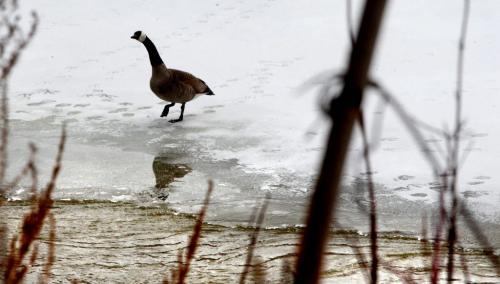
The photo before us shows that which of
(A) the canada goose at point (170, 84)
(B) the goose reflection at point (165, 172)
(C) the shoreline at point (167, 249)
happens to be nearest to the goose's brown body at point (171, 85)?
(A) the canada goose at point (170, 84)

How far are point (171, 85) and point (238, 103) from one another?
1.76 meters

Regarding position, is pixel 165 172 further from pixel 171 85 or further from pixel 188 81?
pixel 188 81

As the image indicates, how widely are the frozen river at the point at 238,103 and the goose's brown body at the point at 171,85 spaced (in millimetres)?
444

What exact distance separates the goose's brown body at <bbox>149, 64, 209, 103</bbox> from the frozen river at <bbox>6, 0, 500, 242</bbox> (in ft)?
1.46

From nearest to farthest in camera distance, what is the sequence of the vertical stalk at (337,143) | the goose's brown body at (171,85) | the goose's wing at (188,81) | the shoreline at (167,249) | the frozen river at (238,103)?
1. the vertical stalk at (337,143)
2. the shoreline at (167,249)
3. the frozen river at (238,103)
4. the goose's brown body at (171,85)
5. the goose's wing at (188,81)

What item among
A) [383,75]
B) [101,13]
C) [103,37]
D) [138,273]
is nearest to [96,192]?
[138,273]

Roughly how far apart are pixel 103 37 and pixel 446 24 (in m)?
7.34

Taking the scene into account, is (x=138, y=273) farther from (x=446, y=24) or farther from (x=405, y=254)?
(x=446, y=24)

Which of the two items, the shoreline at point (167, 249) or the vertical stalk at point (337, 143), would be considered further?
the shoreline at point (167, 249)

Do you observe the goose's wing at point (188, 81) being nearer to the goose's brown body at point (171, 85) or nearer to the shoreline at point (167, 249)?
the goose's brown body at point (171, 85)

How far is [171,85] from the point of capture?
32.6 feet

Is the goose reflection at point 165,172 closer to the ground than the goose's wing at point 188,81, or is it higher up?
closer to the ground

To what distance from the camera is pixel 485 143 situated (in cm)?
908

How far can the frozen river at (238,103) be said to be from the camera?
24.9 ft
